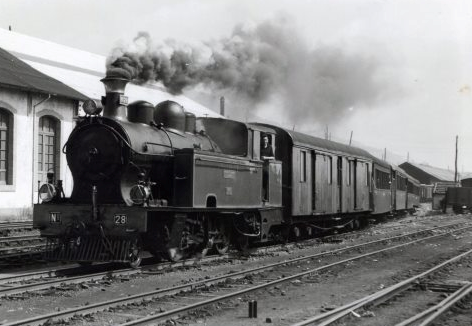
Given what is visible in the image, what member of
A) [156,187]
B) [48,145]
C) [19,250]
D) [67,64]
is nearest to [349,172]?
[156,187]

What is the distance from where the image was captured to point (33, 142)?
21141 millimetres

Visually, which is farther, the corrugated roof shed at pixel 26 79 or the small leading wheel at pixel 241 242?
the corrugated roof shed at pixel 26 79

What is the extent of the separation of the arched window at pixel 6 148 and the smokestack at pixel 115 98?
11.1 m

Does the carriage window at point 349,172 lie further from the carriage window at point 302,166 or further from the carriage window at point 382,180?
the carriage window at point 382,180

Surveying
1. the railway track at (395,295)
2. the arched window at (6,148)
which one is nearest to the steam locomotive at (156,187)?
the railway track at (395,295)

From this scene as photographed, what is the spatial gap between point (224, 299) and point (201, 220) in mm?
3725

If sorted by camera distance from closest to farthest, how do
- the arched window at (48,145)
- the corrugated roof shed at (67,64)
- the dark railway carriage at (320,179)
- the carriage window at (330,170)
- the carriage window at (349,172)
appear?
1. the dark railway carriage at (320,179)
2. the carriage window at (330,170)
3. the carriage window at (349,172)
4. the arched window at (48,145)
5. the corrugated roof shed at (67,64)

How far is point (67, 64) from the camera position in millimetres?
31656

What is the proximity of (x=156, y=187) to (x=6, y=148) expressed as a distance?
11.5m

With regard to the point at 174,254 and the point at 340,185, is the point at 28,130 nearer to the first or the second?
the point at 340,185

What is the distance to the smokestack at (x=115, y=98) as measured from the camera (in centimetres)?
1047

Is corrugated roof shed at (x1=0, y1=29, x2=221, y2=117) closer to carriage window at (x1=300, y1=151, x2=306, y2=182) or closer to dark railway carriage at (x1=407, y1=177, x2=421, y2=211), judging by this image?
dark railway carriage at (x1=407, y1=177, x2=421, y2=211)

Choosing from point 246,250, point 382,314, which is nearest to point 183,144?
point 246,250

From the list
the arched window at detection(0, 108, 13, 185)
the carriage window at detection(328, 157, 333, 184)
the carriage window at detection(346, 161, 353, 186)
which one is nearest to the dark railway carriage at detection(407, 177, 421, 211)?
the carriage window at detection(346, 161, 353, 186)
